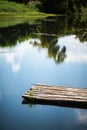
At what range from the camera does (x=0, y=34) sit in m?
43.2

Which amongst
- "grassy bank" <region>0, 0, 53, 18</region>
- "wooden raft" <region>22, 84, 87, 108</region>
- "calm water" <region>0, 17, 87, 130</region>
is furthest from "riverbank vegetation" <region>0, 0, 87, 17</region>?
"wooden raft" <region>22, 84, 87, 108</region>

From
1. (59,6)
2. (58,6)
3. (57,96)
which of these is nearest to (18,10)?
(58,6)

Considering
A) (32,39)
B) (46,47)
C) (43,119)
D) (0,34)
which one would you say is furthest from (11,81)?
(0,34)

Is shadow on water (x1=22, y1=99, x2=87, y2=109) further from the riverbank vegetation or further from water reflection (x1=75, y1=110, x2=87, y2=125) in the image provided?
the riverbank vegetation

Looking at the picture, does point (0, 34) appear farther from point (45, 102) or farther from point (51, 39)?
point (45, 102)

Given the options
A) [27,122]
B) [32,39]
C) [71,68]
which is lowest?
[27,122]

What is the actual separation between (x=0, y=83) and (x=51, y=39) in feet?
68.3

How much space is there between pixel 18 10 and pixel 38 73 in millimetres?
52583

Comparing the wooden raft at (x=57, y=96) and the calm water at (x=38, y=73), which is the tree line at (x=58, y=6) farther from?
the wooden raft at (x=57, y=96)

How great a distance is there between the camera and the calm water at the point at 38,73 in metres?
14.6

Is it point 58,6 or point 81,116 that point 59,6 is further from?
point 81,116

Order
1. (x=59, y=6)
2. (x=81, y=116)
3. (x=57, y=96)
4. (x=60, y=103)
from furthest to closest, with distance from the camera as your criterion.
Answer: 1. (x=59, y=6)
2. (x=57, y=96)
3. (x=60, y=103)
4. (x=81, y=116)

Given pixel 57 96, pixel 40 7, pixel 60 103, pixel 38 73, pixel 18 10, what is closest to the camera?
pixel 60 103

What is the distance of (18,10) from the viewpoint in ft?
243
